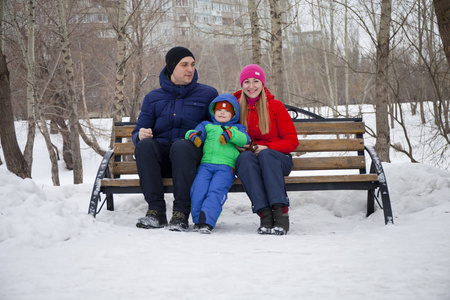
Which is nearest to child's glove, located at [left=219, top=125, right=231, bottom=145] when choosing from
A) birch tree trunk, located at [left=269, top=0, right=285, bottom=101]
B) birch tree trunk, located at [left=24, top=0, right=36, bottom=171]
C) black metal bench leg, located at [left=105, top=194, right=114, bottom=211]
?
black metal bench leg, located at [left=105, top=194, right=114, bottom=211]

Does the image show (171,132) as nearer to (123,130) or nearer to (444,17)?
(123,130)

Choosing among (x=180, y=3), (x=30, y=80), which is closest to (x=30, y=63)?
(x=30, y=80)

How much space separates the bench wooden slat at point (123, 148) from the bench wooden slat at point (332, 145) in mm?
1752

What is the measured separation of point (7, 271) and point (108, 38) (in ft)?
52.2

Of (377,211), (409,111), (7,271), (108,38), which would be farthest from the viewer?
(409,111)

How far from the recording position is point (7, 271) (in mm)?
2195

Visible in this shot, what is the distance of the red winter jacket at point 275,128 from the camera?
402 centimetres

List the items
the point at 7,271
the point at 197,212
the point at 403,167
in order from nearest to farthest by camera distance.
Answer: the point at 7,271 < the point at 197,212 < the point at 403,167

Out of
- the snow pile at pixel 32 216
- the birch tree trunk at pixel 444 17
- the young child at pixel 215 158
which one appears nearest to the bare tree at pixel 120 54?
the young child at pixel 215 158

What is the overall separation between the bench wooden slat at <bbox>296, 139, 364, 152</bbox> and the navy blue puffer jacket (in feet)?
3.72

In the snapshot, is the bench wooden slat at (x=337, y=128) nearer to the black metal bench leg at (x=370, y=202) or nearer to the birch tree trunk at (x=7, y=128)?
the black metal bench leg at (x=370, y=202)

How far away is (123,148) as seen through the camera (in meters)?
4.47

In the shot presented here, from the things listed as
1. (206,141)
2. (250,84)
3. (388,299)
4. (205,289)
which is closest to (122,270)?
(205,289)

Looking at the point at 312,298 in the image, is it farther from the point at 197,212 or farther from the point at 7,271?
the point at 197,212
